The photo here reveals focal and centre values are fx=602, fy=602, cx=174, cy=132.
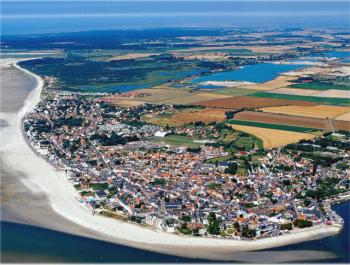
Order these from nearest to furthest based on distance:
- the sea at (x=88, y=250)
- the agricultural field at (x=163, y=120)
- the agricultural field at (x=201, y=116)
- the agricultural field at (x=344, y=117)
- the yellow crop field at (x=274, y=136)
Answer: the sea at (x=88, y=250) → the yellow crop field at (x=274, y=136) → the agricultural field at (x=163, y=120) → the agricultural field at (x=344, y=117) → the agricultural field at (x=201, y=116)

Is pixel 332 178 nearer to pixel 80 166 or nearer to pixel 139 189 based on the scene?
pixel 139 189

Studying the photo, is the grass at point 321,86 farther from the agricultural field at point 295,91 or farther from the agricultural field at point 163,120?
the agricultural field at point 163,120

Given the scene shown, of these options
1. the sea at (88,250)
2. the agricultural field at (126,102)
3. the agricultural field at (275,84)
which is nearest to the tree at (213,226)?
the sea at (88,250)

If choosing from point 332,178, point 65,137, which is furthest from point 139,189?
point 65,137

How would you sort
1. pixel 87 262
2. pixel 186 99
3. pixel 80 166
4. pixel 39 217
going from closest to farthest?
pixel 87 262 → pixel 39 217 → pixel 80 166 → pixel 186 99

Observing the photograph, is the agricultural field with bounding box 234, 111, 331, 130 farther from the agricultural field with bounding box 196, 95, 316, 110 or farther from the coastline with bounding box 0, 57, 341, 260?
the coastline with bounding box 0, 57, 341, 260
